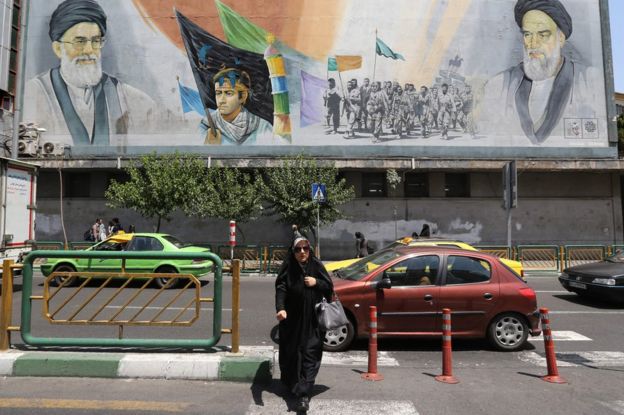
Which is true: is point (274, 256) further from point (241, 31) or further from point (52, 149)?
point (52, 149)

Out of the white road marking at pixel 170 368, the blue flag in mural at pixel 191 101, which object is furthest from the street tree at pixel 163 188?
the white road marking at pixel 170 368

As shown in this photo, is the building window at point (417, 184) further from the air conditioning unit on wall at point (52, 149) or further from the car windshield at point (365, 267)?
the air conditioning unit on wall at point (52, 149)

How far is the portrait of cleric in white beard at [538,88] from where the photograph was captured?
20625 millimetres

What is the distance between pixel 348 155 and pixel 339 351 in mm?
15067

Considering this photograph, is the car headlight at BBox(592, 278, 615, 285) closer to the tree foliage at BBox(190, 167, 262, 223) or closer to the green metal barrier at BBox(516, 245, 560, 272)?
the green metal barrier at BBox(516, 245, 560, 272)

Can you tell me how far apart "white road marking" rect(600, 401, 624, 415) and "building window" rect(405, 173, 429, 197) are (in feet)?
55.5

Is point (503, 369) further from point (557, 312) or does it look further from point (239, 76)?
point (239, 76)

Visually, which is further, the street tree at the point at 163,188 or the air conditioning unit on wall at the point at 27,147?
the air conditioning unit on wall at the point at 27,147

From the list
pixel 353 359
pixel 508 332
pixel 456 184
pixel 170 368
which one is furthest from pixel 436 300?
pixel 456 184

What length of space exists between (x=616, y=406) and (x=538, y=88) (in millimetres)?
20121

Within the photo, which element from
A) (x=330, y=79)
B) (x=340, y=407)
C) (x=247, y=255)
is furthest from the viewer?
(x=330, y=79)

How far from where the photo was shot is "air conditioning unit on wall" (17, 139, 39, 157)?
19344 millimetres

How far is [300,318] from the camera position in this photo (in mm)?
4121

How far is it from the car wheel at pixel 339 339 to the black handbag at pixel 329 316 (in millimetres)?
2056
